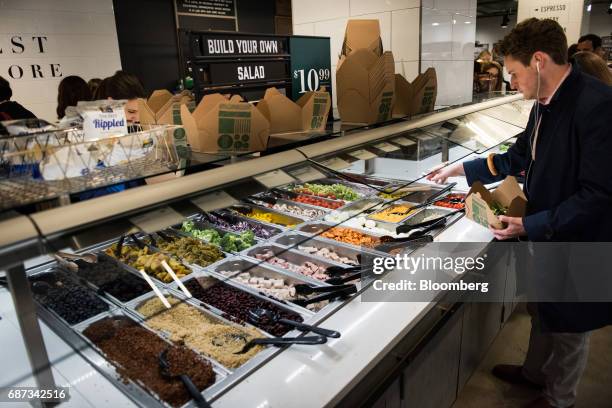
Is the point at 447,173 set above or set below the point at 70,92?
below

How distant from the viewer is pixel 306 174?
5.80 feet

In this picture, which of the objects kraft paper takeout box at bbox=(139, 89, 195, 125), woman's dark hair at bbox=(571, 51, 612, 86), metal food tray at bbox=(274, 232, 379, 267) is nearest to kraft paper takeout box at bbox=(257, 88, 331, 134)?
kraft paper takeout box at bbox=(139, 89, 195, 125)

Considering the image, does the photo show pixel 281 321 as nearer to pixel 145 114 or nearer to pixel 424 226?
pixel 145 114

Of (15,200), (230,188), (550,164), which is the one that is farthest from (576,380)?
(15,200)

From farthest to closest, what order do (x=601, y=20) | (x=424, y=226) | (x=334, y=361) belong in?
(x=601, y=20) < (x=424, y=226) < (x=334, y=361)

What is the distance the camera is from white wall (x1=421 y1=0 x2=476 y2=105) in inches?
143

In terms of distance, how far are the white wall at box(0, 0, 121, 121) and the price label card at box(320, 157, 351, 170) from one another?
5.28 m

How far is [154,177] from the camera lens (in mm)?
1339

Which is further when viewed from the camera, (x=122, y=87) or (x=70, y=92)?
(x=70, y=92)

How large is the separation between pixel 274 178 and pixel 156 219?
515 millimetres

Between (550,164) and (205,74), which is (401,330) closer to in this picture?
(550,164)

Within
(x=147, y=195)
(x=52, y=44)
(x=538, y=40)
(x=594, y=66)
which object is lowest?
(x=147, y=195)

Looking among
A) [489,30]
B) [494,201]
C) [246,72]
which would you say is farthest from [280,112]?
[489,30]

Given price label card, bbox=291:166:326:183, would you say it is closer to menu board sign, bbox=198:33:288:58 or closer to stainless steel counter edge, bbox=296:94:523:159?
stainless steel counter edge, bbox=296:94:523:159
